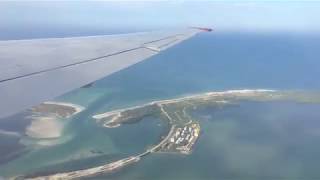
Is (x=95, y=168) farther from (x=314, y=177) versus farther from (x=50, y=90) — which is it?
(x=50, y=90)

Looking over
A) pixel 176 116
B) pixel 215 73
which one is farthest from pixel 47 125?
pixel 215 73

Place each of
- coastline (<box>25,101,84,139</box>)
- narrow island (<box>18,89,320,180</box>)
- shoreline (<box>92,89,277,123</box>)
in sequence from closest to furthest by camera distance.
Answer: narrow island (<box>18,89,320,180</box>) < coastline (<box>25,101,84,139</box>) < shoreline (<box>92,89,277,123</box>)

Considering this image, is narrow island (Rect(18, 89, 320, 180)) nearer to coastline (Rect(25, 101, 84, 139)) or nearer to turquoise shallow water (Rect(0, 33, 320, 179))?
turquoise shallow water (Rect(0, 33, 320, 179))

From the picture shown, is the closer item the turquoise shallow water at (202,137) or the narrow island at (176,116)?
the turquoise shallow water at (202,137)

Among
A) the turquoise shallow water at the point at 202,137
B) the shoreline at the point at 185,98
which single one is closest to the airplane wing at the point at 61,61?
the turquoise shallow water at the point at 202,137

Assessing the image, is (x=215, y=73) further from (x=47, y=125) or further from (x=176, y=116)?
(x=47, y=125)

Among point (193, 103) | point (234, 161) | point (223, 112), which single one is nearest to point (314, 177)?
point (234, 161)

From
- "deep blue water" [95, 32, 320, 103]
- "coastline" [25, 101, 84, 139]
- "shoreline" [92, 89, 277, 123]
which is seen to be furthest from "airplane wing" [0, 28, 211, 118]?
"deep blue water" [95, 32, 320, 103]

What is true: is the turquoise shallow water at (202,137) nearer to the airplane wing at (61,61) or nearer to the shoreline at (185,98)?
the shoreline at (185,98)

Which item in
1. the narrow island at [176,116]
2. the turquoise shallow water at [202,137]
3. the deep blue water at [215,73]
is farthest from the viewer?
the deep blue water at [215,73]
